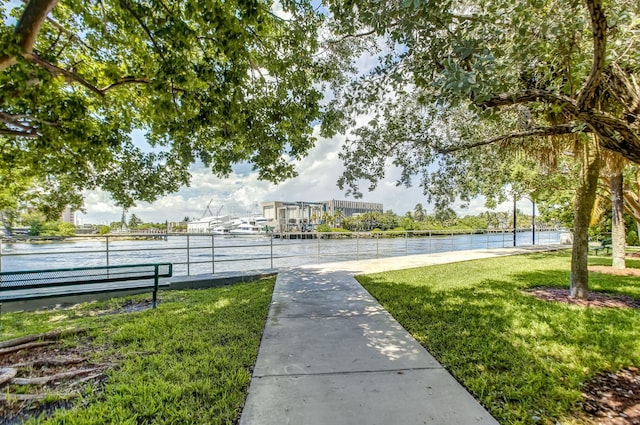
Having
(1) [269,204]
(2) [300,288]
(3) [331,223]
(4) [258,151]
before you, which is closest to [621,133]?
(4) [258,151]

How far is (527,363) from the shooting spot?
2738mm

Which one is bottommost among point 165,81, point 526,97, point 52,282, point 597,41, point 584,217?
point 52,282

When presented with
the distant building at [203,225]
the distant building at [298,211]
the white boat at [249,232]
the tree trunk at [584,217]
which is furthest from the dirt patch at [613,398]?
the distant building at [298,211]

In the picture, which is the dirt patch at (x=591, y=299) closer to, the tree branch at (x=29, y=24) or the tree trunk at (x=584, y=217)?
the tree trunk at (x=584, y=217)

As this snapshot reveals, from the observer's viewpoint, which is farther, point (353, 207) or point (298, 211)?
point (353, 207)

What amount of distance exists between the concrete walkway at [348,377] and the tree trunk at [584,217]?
152 inches

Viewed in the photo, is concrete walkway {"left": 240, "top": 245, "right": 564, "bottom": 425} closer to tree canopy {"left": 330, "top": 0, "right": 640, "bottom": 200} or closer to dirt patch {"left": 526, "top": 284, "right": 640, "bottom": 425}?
dirt patch {"left": 526, "top": 284, "right": 640, "bottom": 425}

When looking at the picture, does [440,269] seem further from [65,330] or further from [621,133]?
[65,330]

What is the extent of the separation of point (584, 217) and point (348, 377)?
5.35m

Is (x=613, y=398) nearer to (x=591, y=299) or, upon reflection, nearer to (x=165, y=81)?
(x=591, y=299)

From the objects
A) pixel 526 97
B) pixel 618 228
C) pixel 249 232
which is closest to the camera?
pixel 526 97

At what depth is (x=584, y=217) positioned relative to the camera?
504 centimetres

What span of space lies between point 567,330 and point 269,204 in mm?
83664

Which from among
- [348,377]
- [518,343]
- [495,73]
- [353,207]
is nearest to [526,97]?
[495,73]
